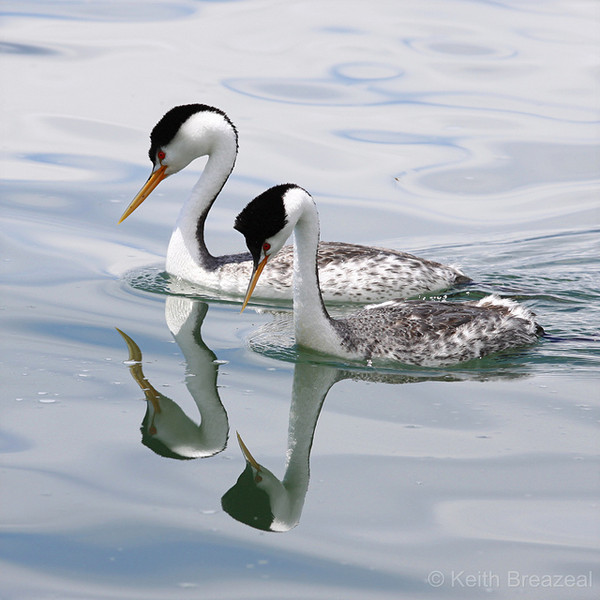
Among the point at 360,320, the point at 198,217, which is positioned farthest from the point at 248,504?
the point at 198,217

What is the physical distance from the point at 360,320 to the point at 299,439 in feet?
6.18

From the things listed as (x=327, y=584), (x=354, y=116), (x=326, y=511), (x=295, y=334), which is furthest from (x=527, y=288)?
(x=354, y=116)

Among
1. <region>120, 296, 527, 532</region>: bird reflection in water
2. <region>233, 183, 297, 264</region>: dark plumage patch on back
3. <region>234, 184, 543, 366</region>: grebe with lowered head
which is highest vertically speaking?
<region>233, 183, 297, 264</region>: dark plumage patch on back

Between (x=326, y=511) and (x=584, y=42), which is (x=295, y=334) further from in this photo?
(x=584, y=42)

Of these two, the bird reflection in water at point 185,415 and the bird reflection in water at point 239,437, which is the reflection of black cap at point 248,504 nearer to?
the bird reflection in water at point 239,437

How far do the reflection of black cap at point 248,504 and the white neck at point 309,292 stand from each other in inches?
81.9

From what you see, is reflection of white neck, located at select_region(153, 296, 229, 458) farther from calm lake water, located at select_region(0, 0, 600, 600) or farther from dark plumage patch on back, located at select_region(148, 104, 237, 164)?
dark plumage patch on back, located at select_region(148, 104, 237, 164)

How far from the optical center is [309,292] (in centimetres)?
937

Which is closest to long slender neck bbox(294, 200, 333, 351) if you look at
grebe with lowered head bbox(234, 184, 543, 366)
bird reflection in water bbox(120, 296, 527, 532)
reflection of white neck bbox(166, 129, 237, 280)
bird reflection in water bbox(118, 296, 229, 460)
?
grebe with lowered head bbox(234, 184, 543, 366)

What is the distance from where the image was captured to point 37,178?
15641mm

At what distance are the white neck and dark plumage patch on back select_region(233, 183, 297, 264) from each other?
284mm
